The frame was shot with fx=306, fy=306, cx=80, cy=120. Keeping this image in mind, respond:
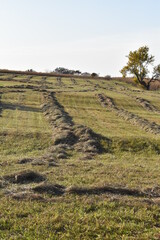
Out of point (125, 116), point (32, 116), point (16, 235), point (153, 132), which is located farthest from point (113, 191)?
point (125, 116)

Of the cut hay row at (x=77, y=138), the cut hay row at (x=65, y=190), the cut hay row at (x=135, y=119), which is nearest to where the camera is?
the cut hay row at (x=65, y=190)

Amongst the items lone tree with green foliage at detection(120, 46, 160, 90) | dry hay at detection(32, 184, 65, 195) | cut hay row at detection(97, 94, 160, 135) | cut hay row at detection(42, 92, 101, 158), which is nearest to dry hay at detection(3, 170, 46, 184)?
dry hay at detection(32, 184, 65, 195)

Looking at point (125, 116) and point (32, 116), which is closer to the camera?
point (32, 116)

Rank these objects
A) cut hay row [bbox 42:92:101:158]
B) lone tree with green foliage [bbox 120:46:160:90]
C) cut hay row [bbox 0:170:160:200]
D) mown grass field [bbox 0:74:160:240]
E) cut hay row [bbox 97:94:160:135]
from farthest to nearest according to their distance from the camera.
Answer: lone tree with green foliage [bbox 120:46:160:90], cut hay row [bbox 97:94:160:135], cut hay row [bbox 42:92:101:158], cut hay row [bbox 0:170:160:200], mown grass field [bbox 0:74:160:240]

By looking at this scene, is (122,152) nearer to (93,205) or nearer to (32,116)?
(93,205)

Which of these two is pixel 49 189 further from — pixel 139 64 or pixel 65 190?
pixel 139 64

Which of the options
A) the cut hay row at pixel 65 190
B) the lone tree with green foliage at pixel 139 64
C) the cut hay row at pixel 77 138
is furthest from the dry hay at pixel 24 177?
the lone tree with green foliage at pixel 139 64

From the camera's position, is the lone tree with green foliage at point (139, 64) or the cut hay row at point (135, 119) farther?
the lone tree with green foliage at point (139, 64)

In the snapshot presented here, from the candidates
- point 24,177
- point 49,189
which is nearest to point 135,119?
point 24,177

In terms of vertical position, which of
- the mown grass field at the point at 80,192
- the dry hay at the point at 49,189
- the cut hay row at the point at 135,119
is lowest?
the mown grass field at the point at 80,192

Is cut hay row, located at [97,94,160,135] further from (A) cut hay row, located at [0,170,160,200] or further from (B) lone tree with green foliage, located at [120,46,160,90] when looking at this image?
(B) lone tree with green foliage, located at [120,46,160,90]

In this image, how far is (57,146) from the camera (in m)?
18.8

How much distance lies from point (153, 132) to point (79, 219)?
59.8 ft

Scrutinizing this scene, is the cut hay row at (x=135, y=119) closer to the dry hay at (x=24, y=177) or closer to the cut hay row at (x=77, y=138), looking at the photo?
the cut hay row at (x=77, y=138)
